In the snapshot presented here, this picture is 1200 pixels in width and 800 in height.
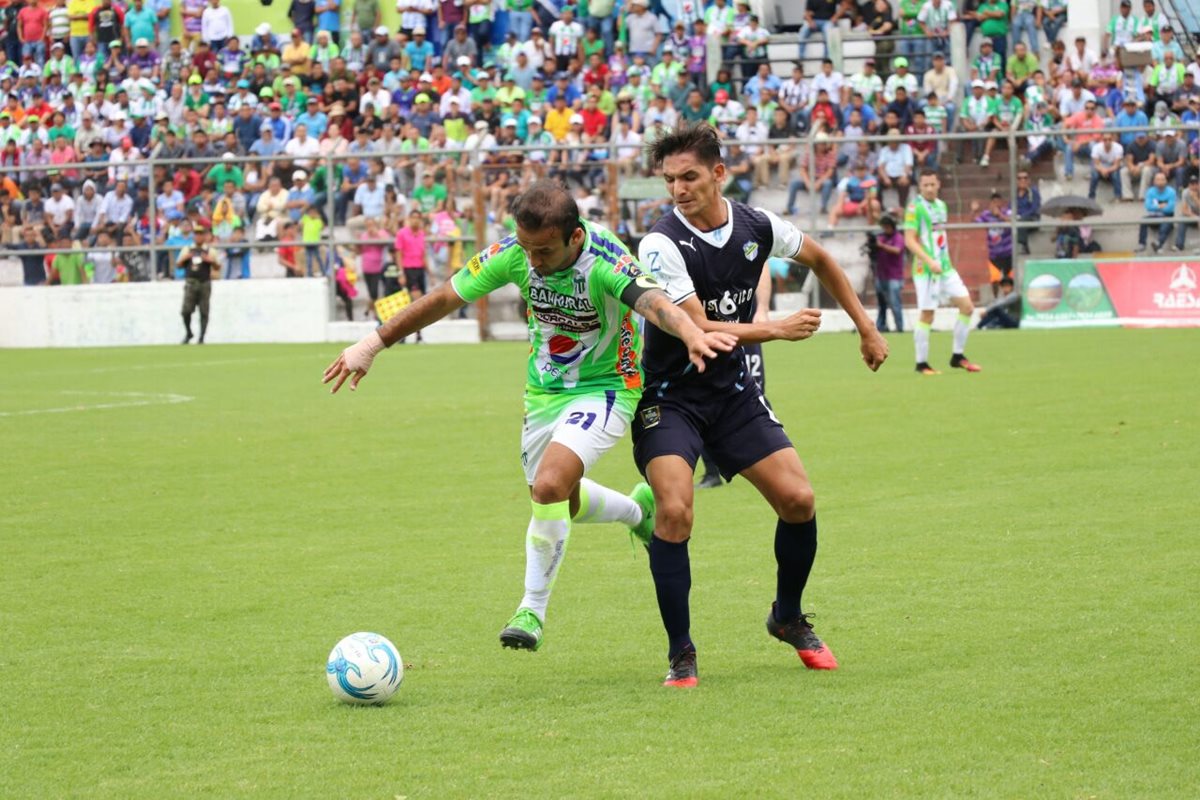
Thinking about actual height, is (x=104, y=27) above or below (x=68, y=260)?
above

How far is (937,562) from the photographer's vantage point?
8.24 meters

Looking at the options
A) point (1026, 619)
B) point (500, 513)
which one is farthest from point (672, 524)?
point (500, 513)

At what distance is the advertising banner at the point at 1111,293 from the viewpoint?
2488 centimetres

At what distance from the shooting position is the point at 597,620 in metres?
7.21

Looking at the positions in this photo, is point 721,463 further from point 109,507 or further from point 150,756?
point 109,507

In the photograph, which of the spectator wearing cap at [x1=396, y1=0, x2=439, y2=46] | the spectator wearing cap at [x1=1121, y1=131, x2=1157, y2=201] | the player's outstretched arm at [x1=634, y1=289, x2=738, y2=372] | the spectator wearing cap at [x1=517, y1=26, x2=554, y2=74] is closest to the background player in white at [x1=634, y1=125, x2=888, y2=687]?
the player's outstretched arm at [x1=634, y1=289, x2=738, y2=372]

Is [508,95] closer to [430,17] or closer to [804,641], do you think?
[430,17]

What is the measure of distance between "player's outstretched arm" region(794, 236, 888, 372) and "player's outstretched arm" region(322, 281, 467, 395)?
1.36 m

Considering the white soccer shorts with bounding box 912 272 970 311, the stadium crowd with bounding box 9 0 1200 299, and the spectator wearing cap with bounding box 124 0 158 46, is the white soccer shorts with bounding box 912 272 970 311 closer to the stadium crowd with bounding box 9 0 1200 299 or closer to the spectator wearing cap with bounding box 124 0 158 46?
the stadium crowd with bounding box 9 0 1200 299

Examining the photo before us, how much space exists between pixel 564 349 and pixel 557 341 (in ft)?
0.14

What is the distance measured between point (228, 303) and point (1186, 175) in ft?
52.8

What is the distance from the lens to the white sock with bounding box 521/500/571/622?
6.39m

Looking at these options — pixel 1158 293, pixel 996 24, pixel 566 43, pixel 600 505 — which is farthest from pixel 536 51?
pixel 600 505

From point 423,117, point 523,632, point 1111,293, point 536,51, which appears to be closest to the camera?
point 523,632
